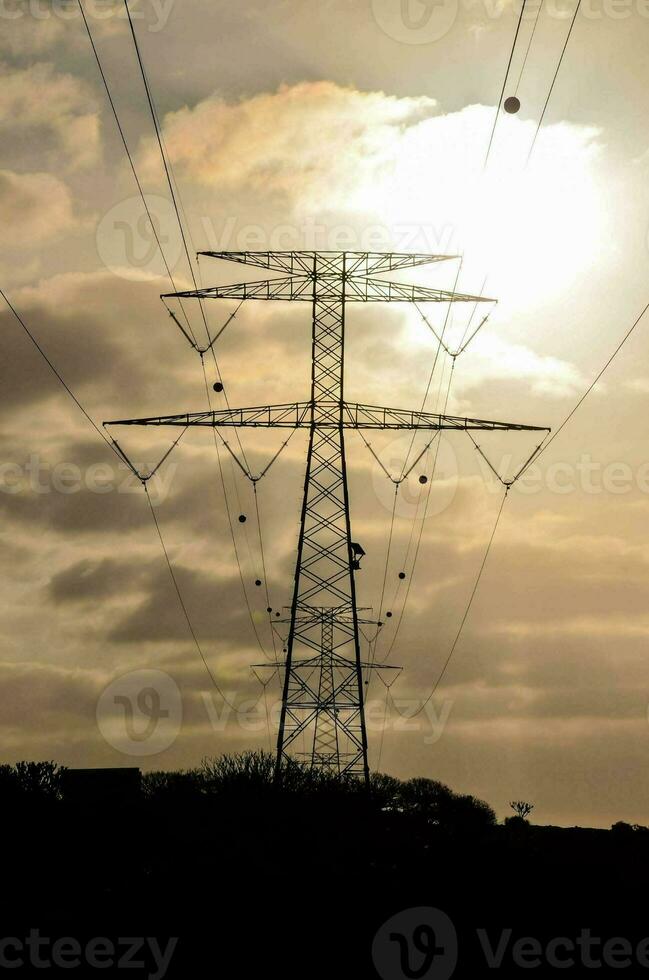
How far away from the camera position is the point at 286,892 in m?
59.8

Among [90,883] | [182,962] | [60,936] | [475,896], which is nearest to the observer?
[182,962]

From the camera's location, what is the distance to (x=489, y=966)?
49438mm

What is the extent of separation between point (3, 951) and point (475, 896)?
2336cm

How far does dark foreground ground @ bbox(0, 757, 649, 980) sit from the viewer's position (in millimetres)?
50125

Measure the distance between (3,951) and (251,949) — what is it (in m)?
8.96

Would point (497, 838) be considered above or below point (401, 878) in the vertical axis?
above

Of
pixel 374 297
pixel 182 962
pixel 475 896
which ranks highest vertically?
pixel 374 297

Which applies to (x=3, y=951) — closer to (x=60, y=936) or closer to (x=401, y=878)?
(x=60, y=936)

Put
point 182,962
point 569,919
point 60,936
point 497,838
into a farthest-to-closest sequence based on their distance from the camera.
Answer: point 497,838 < point 569,919 < point 60,936 < point 182,962

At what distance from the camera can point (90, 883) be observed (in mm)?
69125

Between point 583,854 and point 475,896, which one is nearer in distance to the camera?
point 475,896

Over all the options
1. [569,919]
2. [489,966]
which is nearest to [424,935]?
[489,966]

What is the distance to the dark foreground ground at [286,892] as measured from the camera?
50.1m

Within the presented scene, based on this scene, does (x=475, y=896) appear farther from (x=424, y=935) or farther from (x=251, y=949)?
(x=251, y=949)
